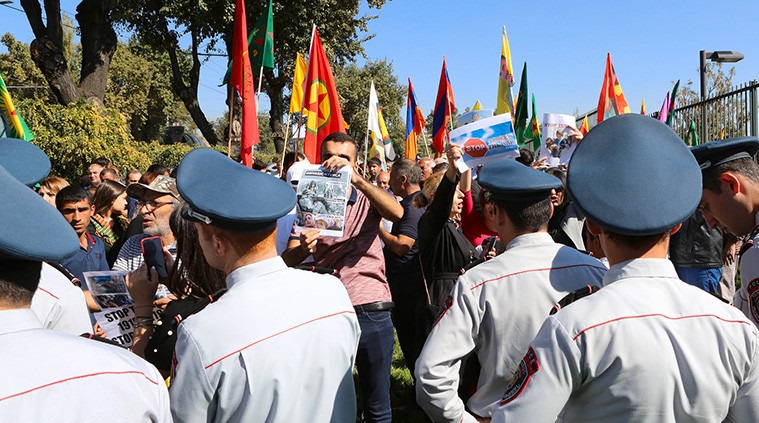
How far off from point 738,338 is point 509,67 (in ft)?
21.6

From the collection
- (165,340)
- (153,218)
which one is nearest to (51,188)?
(153,218)

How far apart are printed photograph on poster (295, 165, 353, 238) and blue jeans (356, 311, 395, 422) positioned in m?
0.69

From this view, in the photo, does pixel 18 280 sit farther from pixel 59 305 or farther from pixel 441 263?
pixel 441 263

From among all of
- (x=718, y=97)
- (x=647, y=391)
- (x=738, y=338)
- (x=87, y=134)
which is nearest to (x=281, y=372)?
(x=647, y=391)

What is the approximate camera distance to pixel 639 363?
1.86 metres

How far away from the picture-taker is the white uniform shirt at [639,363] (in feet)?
6.08

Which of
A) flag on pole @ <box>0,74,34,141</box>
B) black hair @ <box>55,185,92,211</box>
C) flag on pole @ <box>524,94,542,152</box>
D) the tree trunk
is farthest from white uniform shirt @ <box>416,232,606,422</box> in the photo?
the tree trunk

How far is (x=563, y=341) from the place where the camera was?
6.11ft

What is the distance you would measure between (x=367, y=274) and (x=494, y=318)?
1.67 meters

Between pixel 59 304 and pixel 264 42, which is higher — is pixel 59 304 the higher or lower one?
the lower one

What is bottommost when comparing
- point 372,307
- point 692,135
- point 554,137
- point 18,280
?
point 692,135

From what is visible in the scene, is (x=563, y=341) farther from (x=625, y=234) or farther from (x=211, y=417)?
(x=211, y=417)

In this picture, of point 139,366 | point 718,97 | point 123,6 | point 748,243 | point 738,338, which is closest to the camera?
point 139,366

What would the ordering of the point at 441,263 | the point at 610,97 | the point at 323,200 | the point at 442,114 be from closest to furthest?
the point at 323,200 → the point at 441,263 → the point at 442,114 → the point at 610,97
